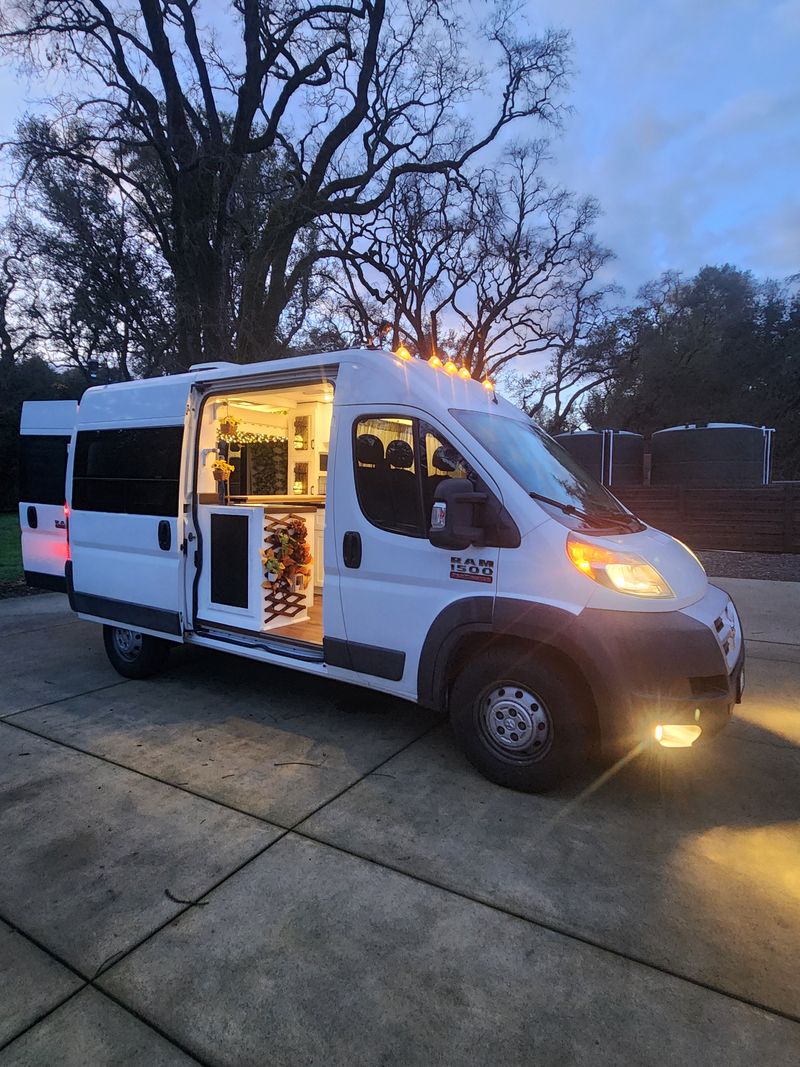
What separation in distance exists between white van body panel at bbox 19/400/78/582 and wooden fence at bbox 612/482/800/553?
11.3 meters

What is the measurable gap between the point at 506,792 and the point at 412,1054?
63.5 inches

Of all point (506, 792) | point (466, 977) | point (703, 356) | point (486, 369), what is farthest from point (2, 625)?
point (703, 356)

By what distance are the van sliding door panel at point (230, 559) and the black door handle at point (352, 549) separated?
106 centimetres

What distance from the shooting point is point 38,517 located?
7164 mm

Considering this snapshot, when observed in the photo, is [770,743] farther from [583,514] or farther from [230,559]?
[230,559]

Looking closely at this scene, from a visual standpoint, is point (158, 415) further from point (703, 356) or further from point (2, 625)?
point (703, 356)

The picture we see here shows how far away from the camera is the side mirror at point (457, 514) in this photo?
3078 millimetres

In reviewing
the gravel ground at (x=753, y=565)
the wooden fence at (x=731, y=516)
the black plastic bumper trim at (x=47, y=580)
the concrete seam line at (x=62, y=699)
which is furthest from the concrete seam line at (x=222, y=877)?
the wooden fence at (x=731, y=516)

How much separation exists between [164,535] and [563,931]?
3.73 metres

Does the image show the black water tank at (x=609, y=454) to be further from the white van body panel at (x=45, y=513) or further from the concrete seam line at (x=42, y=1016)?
the concrete seam line at (x=42, y=1016)

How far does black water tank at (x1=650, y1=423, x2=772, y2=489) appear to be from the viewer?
16641 mm

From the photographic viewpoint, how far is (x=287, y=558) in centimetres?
514

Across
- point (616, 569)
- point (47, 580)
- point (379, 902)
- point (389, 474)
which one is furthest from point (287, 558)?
point (47, 580)

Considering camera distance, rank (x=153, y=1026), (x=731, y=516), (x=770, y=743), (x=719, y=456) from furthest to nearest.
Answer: (x=719, y=456) → (x=731, y=516) → (x=770, y=743) → (x=153, y=1026)
